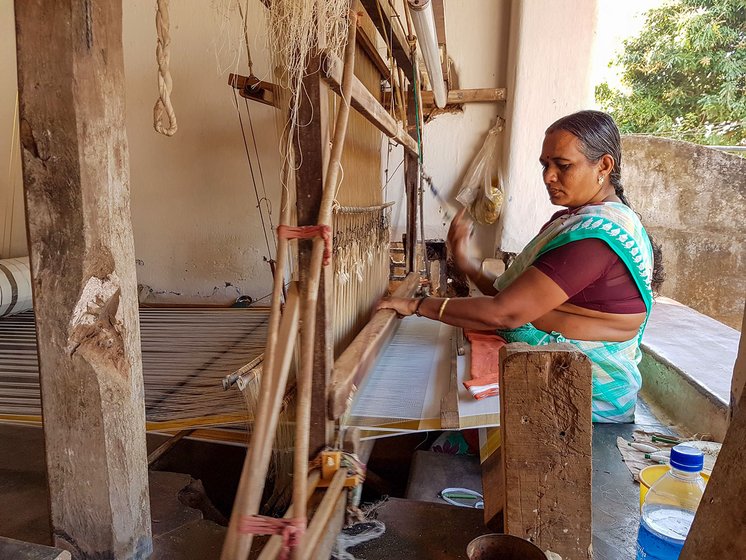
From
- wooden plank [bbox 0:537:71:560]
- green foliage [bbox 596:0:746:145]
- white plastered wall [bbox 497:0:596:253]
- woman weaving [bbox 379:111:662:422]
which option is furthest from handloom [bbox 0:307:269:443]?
green foliage [bbox 596:0:746:145]

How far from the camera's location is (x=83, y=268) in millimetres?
841

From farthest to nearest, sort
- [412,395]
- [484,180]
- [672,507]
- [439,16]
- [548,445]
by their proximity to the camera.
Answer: [484,180], [439,16], [412,395], [672,507], [548,445]

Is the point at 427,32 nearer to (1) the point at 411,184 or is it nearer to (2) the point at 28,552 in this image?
(1) the point at 411,184

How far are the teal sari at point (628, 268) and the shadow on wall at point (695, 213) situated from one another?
383 cm

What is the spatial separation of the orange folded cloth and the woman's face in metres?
0.53

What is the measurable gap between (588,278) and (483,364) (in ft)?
1.40

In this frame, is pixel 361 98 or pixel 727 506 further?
pixel 361 98

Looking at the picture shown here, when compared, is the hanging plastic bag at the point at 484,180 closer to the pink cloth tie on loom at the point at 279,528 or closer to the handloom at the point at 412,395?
the handloom at the point at 412,395

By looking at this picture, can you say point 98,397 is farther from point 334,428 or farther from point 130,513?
point 334,428

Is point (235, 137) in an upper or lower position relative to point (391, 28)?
lower

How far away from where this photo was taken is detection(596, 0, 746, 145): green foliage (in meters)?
6.75

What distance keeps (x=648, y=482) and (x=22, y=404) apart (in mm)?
1895

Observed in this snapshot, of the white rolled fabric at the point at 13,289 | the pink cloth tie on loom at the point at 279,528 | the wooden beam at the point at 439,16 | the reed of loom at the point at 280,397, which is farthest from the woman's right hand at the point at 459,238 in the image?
the white rolled fabric at the point at 13,289

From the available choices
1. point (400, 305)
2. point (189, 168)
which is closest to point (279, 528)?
point (400, 305)
